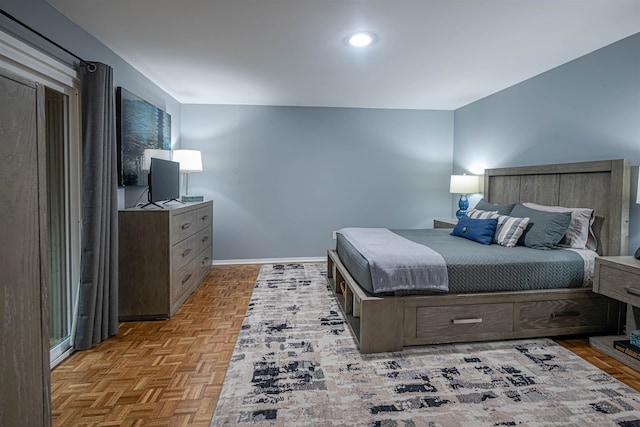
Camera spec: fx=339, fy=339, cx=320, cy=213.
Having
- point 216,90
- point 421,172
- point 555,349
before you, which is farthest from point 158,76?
point 555,349

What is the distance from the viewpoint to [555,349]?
2.44 meters

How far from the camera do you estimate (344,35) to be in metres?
2.59

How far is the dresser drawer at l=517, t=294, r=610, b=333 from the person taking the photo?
8.35ft

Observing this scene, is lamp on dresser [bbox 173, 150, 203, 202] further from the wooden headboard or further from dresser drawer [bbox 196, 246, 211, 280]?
the wooden headboard

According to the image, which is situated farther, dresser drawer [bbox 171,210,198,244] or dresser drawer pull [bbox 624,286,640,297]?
dresser drawer [bbox 171,210,198,244]

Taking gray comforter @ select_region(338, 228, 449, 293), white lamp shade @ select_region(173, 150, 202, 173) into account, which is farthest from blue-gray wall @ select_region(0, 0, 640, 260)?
gray comforter @ select_region(338, 228, 449, 293)

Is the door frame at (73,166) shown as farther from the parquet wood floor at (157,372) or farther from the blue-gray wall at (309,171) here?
the blue-gray wall at (309,171)

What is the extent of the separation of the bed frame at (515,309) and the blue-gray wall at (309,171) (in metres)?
2.19

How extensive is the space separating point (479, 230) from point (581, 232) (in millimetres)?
777

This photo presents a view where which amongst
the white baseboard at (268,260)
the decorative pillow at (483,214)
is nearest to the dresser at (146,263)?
the white baseboard at (268,260)

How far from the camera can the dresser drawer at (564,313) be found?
254 cm

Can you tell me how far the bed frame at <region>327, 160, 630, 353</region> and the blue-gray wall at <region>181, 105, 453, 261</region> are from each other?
219 cm

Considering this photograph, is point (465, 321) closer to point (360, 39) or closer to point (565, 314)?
point (565, 314)

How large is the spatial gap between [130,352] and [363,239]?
202 cm
